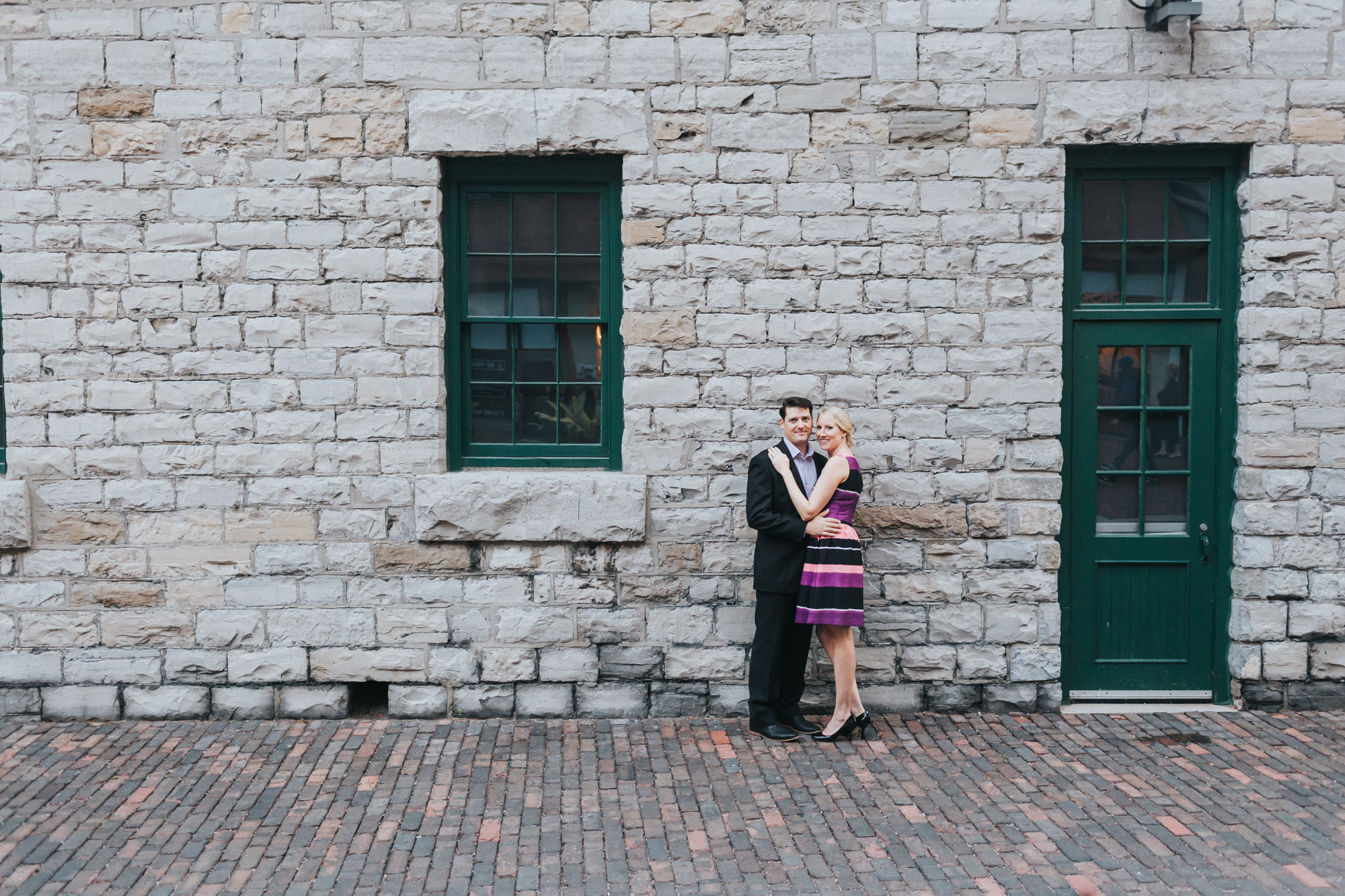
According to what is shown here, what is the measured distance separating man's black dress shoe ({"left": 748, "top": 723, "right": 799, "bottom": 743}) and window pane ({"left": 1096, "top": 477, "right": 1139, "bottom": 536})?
248 centimetres

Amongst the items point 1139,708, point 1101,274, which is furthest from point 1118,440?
point 1139,708

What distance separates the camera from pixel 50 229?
19.2 ft

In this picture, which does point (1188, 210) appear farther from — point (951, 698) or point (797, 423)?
point (951, 698)

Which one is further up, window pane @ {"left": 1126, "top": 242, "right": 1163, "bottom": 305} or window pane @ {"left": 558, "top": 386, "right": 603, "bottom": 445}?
window pane @ {"left": 1126, "top": 242, "right": 1163, "bottom": 305}

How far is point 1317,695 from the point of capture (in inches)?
237

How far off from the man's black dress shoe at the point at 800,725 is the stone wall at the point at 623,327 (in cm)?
37

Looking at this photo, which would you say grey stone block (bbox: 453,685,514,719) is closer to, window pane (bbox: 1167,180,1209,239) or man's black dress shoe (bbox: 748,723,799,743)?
man's black dress shoe (bbox: 748,723,799,743)

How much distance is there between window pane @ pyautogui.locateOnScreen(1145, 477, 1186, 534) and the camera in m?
6.19

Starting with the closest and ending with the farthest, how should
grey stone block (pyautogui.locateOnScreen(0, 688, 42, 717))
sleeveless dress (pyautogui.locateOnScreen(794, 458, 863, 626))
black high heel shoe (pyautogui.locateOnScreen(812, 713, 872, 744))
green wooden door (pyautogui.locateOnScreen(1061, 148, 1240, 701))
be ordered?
sleeveless dress (pyautogui.locateOnScreen(794, 458, 863, 626)) < black high heel shoe (pyautogui.locateOnScreen(812, 713, 872, 744)) < grey stone block (pyautogui.locateOnScreen(0, 688, 42, 717)) < green wooden door (pyautogui.locateOnScreen(1061, 148, 1240, 701))

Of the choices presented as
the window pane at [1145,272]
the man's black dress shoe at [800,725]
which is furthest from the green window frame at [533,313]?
the window pane at [1145,272]

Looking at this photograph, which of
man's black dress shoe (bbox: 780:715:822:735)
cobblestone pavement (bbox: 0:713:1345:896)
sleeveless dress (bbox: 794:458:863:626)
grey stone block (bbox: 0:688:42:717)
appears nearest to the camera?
cobblestone pavement (bbox: 0:713:1345:896)

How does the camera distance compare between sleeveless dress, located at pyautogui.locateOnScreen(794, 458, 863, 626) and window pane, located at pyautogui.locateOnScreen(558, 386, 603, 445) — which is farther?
window pane, located at pyautogui.locateOnScreen(558, 386, 603, 445)

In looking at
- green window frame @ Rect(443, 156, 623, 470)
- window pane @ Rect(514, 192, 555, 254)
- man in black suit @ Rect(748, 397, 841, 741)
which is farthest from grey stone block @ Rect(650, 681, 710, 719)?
window pane @ Rect(514, 192, 555, 254)

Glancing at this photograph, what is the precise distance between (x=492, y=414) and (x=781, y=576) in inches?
87.3
